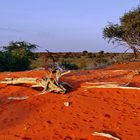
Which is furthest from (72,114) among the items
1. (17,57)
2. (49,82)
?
(17,57)

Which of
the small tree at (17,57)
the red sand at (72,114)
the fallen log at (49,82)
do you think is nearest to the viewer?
the red sand at (72,114)

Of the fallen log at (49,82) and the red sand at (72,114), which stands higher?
the fallen log at (49,82)

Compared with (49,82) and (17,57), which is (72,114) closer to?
(49,82)

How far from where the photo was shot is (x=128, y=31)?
29.5 m

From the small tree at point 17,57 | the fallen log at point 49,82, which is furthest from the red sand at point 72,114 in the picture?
the small tree at point 17,57

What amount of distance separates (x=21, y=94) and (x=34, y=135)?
8.63ft

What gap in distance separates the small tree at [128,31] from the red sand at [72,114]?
18051mm

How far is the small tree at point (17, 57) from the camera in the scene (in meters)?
24.9

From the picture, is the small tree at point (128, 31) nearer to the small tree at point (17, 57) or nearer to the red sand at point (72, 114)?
the small tree at point (17, 57)

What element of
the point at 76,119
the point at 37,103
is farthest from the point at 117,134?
the point at 37,103

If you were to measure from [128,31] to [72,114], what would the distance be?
20.4m

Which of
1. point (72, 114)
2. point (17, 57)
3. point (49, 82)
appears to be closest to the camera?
point (72, 114)

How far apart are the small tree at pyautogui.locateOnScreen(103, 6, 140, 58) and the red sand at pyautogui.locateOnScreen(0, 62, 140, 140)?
18.1m

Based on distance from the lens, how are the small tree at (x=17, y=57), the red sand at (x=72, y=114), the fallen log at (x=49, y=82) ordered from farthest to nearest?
the small tree at (x=17, y=57)
the fallen log at (x=49, y=82)
the red sand at (x=72, y=114)
